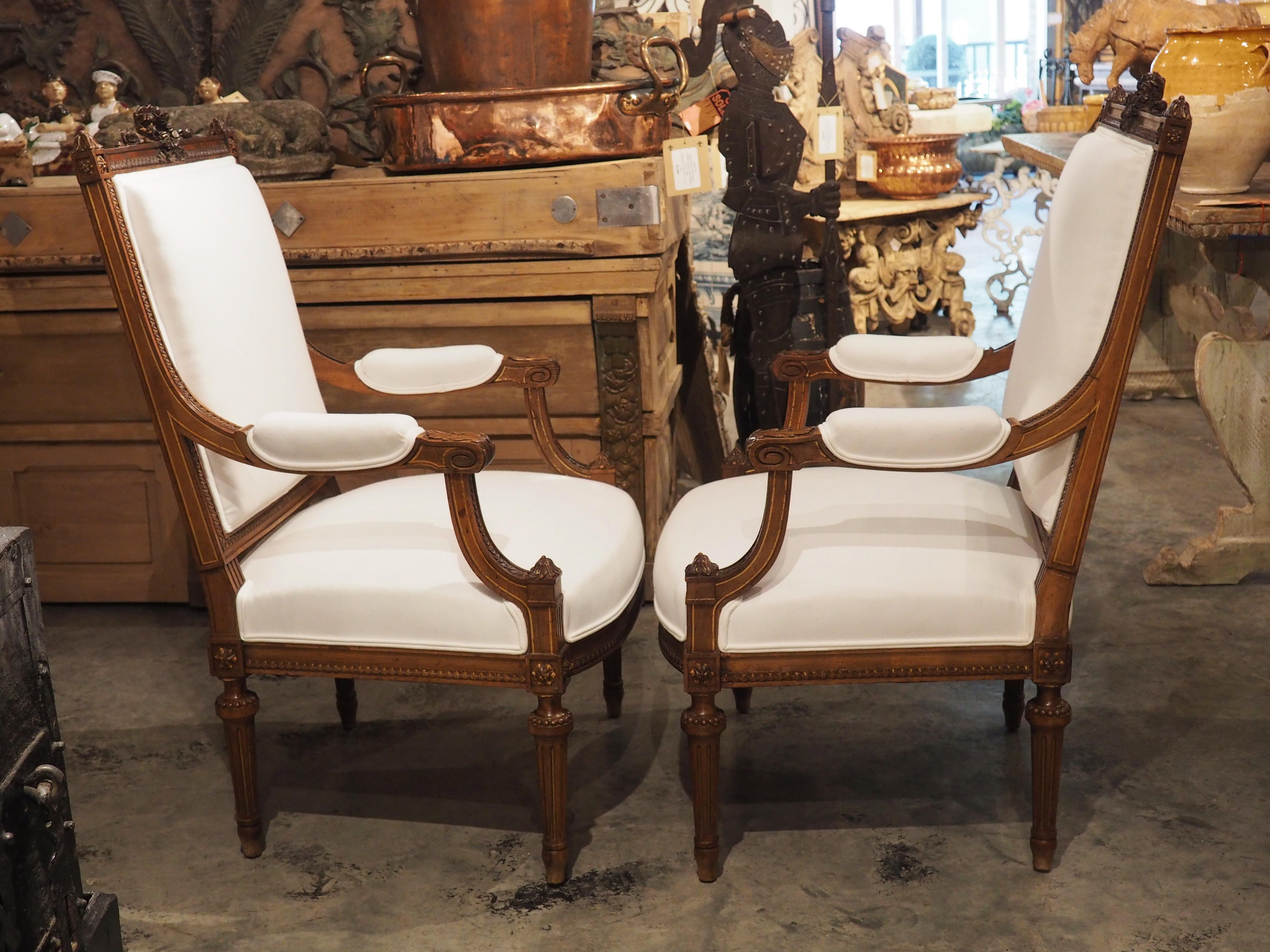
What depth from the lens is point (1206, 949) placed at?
1677mm

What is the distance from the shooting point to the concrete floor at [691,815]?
178cm

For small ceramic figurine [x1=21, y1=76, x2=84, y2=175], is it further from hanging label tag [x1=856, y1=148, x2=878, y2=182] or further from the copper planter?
hanging label tag [x1=856, y1=148, x2=878, y2=182]

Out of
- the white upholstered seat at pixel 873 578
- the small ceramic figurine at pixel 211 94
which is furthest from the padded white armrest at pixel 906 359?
the small ceramic figurine at pixel 211 94

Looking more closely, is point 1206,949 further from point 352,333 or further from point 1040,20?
point 1040,20

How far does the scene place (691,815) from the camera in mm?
2064

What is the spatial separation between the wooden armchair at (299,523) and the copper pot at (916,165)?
355cm

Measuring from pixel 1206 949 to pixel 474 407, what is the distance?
1.75 meters

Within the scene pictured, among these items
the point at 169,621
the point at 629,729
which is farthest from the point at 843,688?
the point at 169,621

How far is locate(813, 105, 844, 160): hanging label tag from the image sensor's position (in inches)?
124

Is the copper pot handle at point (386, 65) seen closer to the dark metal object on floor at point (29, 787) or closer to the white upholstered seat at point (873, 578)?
the white upholstered seat at point (873, 578)

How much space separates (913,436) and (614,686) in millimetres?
964

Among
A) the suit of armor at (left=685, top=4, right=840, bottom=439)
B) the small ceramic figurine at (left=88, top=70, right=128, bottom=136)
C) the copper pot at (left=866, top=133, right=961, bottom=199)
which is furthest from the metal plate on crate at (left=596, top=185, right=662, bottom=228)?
the copper pot at (left=866, top=133, right=961, bottom=199)

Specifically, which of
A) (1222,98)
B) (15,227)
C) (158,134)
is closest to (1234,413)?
(1222,98)

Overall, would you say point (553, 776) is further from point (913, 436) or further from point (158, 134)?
point (158, 134)
